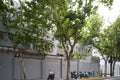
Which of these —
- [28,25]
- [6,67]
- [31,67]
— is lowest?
[31,67]

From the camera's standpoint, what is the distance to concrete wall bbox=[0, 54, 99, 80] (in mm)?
32153

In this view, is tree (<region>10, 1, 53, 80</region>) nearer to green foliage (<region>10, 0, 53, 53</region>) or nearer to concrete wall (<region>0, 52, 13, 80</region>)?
green foliage (<region>10, 0, 53, 53</region>)

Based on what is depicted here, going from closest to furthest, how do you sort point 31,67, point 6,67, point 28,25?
point 28,25, point 6,67, point 31,67

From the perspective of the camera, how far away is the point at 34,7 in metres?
28.8

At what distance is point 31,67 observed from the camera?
38219 millimetres

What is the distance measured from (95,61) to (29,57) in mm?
32246

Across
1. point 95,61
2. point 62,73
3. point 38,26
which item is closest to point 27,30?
point 38,26

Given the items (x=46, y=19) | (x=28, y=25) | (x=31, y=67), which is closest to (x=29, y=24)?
(x=28, y=25)

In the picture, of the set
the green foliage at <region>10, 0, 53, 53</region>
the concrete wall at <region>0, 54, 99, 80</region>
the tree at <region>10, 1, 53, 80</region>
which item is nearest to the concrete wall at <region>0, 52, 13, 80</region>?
the concrete wall at <region>0, 54, 99, 80</region>

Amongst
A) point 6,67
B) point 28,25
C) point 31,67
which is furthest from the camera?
point 31,67

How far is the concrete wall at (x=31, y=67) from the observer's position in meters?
32.2

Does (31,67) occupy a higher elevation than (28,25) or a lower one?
lower

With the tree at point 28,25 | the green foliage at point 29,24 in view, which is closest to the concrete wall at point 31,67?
the tree at point 28,25

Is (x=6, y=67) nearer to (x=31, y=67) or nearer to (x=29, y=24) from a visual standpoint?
(x=29, y=24)
